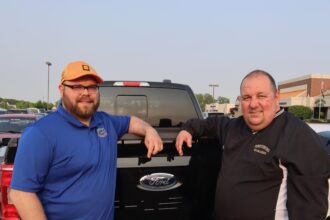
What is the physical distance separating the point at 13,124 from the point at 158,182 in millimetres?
9132

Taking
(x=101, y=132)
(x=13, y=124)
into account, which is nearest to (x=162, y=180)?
(x=101, y=132)

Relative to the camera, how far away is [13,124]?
34.7 ft

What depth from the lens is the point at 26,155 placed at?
6.99ft

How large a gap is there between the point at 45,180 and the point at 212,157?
120 centimetres

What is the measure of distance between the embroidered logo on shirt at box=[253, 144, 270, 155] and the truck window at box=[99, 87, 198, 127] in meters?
1.95

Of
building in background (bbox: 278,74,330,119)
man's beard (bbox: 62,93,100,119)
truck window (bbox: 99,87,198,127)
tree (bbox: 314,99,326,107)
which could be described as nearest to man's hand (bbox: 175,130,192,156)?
man's beard (bbox: 62,93,100,119)

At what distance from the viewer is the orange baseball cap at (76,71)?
7.97 feet

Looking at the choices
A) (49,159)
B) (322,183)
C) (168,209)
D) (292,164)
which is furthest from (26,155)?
(322,183)

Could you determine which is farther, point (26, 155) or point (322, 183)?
point (322, 183)

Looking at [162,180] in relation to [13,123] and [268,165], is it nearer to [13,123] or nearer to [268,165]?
[268,165]

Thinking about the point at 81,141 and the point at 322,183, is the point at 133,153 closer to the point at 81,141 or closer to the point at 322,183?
the point at 81,141

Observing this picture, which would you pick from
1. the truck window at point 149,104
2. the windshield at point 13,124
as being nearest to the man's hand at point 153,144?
the truck window at point 149,104

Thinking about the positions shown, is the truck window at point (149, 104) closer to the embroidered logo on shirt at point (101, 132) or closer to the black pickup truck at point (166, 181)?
the black pickup truck at point (166, 181)

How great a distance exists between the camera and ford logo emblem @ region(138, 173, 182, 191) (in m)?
2.49
